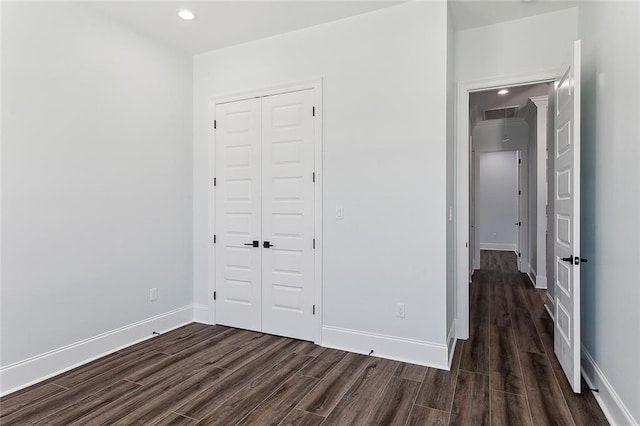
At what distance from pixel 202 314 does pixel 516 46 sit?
13.7ft

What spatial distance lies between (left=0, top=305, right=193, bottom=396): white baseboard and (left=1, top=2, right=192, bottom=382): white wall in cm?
6

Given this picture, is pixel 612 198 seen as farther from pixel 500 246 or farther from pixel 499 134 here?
pixel 500 246

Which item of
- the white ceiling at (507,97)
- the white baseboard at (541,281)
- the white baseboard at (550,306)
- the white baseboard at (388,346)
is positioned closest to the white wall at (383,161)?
the white baseboard at (388,346)

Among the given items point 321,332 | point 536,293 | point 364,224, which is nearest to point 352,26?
point 364,224

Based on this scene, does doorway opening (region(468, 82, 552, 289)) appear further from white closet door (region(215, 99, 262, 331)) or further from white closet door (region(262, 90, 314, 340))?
white closet door (region(215, 99, 262, 331))

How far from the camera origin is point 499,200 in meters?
9.95

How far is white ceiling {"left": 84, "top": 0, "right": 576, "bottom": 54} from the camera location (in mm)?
2928

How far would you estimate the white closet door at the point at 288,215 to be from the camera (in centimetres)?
335

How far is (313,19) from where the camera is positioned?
10.4 feet

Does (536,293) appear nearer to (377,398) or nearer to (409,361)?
(409,361)

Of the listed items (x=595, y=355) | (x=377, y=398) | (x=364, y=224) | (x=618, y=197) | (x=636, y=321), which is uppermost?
(x=618, y=197)

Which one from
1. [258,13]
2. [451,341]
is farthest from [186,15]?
[451,341]

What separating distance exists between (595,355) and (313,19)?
11.4 feet

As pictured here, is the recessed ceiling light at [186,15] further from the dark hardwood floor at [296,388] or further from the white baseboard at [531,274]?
the white baseboard at [531,274]
